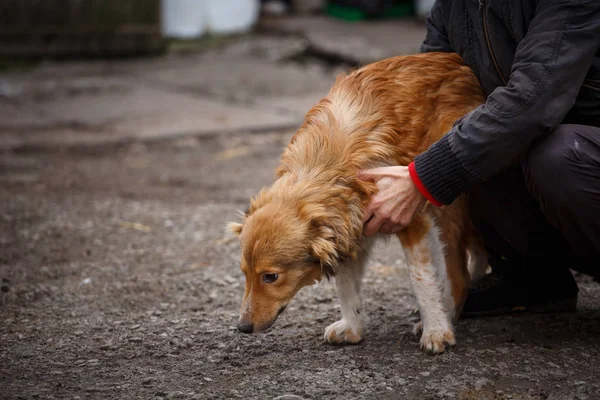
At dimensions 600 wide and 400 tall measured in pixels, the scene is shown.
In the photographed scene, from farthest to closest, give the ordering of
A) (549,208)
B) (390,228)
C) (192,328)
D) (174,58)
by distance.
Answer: (174,58)
(192,328)
(390,228)
(549,208)

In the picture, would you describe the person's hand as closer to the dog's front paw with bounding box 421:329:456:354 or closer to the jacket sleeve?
the dog's front paw with bounding box 421:329:456:354

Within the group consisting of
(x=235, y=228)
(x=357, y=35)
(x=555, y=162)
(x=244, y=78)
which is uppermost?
(x=555, y=162)

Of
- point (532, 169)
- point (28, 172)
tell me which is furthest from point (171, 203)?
point (532, 169)

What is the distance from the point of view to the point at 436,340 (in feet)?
10.8

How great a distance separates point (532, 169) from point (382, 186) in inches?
22.8

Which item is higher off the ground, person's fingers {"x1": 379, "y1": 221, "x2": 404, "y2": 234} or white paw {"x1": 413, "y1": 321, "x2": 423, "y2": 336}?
person's fingers {"x1": 379, "y1": 221, "x2": 404, "y2": 234}

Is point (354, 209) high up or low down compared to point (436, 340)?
up

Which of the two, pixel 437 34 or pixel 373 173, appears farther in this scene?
pixel 437 34

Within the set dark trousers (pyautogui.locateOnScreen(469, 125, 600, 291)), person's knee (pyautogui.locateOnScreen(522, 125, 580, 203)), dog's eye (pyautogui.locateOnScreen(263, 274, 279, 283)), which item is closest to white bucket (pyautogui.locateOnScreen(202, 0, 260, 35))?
dark trousers (pyautogui.locateOnScreen(469, 125, 600, 291))

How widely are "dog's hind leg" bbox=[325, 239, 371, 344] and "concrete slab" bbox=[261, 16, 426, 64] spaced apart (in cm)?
542

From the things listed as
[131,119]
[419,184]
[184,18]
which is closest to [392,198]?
[419,184]

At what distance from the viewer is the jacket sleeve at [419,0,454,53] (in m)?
3.64

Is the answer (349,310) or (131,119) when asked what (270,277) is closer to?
(349,310)

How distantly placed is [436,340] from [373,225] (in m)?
0.56
